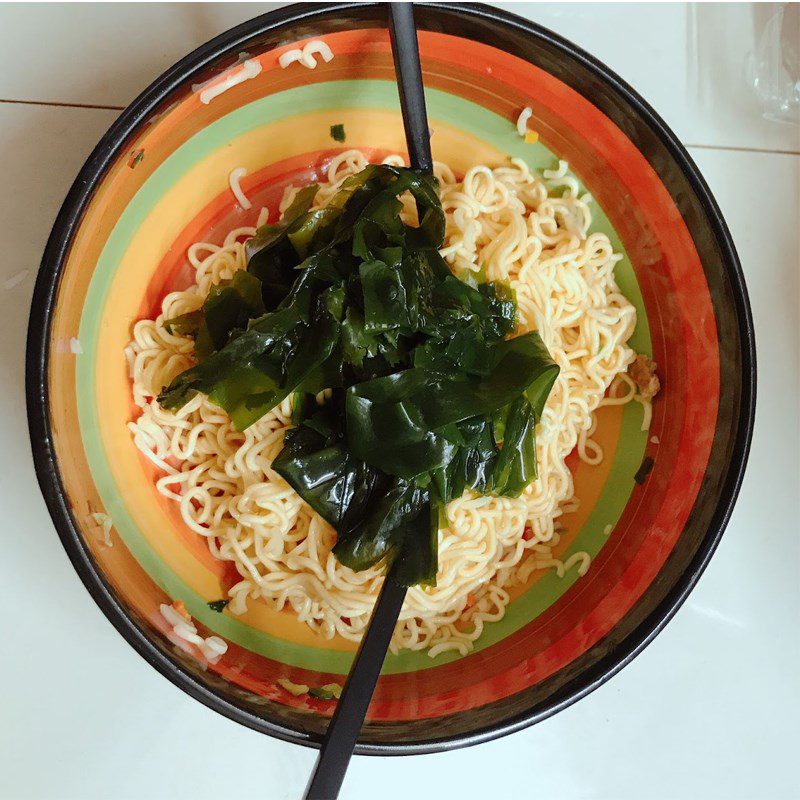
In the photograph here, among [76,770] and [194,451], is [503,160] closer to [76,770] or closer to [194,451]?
[194,451]

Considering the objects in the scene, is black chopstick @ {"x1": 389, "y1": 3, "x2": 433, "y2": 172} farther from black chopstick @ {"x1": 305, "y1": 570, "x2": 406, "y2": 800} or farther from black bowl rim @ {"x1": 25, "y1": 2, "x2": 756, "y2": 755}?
black chopstick @ {"x1": 305, "y1": 570, "x2": 406, "y2": 800}

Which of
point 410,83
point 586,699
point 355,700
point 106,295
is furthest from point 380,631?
point 410,83

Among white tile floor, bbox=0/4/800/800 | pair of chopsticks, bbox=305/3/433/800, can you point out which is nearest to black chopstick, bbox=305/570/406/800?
pair of chopsticks, bbox=305/3/433/800

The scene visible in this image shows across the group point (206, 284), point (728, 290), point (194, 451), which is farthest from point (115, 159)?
point (728, 290)

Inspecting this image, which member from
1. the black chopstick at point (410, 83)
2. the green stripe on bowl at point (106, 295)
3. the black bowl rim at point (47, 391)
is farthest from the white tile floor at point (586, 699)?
the black chopstick at point (410, 83)

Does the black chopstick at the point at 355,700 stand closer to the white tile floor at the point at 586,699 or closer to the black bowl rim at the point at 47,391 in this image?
the black bowl rim at the point at 47,391

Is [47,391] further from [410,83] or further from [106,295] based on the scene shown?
[410,83]
